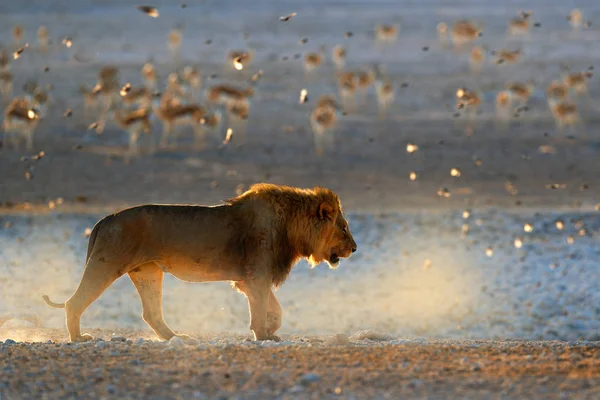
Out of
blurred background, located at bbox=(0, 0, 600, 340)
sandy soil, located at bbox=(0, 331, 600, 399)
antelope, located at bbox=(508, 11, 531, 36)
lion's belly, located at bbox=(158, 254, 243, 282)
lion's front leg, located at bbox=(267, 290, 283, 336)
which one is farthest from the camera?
antelope, located at bbox=(508, 11, 531, 36)

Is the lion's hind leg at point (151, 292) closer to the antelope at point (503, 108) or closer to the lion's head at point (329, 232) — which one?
the lion's head at point (329, 232)

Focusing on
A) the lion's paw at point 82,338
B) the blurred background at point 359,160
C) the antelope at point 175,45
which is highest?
the antelope at point 175,45

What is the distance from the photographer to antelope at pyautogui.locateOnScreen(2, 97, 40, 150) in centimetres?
2231

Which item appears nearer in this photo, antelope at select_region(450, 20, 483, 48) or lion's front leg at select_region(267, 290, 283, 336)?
lion's front leg at select_region(267, 290, 283, 336)

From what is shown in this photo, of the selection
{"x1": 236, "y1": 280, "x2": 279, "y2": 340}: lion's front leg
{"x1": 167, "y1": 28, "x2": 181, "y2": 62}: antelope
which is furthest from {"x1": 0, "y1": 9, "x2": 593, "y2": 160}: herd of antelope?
{"x1": 236, "y1": 280, "x2": 279, "y2": 340}: lion's front leg

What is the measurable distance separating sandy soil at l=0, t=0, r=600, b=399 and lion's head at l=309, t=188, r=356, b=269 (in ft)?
1.83

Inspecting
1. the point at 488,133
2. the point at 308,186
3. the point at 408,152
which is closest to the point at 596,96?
the point at 488,133

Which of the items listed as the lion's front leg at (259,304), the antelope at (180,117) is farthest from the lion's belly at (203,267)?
the antelope at (180,117)

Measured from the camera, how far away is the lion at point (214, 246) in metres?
8.53

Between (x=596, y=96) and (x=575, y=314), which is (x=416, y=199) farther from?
(x=596, y=96)

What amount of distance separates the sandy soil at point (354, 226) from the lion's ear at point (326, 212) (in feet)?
2.60

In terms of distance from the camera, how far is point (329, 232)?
9.06 m

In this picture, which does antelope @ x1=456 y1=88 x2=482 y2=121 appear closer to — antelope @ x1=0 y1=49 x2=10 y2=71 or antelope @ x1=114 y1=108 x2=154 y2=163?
antelope @ x1=114 y1=108 x2=154 y2=163

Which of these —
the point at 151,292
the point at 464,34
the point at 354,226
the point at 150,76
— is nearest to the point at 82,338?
the point at 151,292
